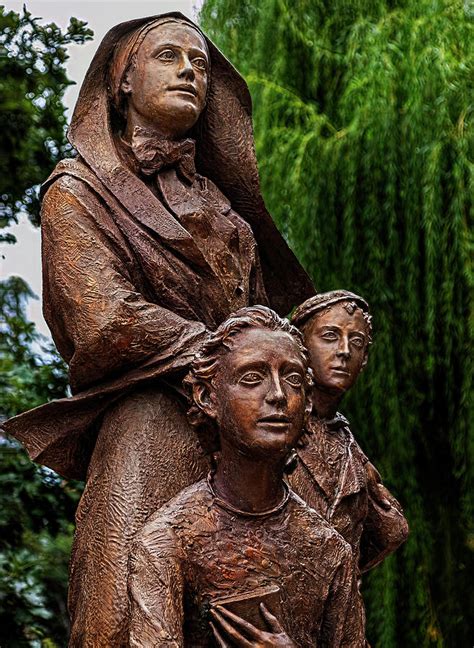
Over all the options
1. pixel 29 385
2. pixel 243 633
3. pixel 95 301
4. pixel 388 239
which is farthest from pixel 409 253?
pixel 243 633

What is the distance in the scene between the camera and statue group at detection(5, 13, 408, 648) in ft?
14.4

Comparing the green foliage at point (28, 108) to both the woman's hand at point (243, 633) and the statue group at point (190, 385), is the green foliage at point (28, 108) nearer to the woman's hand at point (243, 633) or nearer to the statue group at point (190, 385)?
the statue group at point (190, 385)

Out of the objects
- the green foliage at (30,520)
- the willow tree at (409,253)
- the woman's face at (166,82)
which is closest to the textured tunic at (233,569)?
the woman's face at (166,82)

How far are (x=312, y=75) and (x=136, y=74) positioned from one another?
3.54 metres

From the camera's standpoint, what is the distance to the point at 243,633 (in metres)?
4.36

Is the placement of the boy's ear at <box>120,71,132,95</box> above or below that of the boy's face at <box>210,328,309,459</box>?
above

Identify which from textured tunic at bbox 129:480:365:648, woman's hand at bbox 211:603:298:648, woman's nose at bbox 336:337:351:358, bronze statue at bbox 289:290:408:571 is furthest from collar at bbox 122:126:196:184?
woman's hand at bbox 211:603:298:648

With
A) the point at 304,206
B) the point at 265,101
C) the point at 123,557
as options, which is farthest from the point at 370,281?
the point at 123,557

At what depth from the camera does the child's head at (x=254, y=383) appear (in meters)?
4.36

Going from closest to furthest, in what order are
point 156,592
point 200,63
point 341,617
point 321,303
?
point 156,592, point 341,617, point 321,303, point 200,63

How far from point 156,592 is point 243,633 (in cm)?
26

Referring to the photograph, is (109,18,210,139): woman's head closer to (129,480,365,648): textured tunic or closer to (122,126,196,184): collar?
(122,126,196,184): collar

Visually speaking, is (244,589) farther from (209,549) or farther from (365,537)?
(365,537)

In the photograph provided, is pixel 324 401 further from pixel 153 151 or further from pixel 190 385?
pixel 153 151
